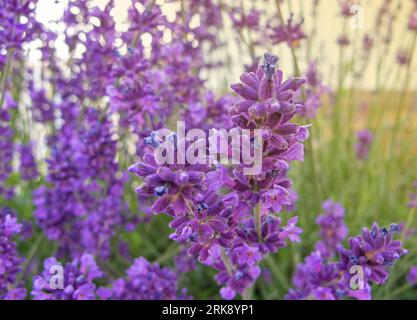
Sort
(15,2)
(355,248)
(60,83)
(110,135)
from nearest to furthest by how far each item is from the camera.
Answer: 1. (355,248)
2. (15,2)
3. (110,135)
4. (60,83)

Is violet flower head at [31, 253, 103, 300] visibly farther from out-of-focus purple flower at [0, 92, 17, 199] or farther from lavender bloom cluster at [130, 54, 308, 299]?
out-of-focus purple flower at [0, 92, 17, 199]

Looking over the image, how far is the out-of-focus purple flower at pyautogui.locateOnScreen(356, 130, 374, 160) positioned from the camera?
267 centimetres

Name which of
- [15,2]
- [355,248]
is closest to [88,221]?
[15,2]

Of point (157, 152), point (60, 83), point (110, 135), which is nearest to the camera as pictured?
point (157, 152)

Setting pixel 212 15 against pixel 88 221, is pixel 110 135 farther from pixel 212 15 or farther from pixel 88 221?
pixel 212 15

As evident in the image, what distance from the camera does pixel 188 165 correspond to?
94cm

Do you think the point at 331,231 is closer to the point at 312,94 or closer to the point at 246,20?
the point at 312,94

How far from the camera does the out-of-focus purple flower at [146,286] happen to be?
1.44m

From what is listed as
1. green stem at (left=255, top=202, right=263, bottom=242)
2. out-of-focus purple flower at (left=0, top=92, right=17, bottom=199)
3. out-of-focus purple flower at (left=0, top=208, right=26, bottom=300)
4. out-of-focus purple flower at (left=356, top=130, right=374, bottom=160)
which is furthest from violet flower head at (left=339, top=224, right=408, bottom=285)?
out-of-focus purple flower at (left=356, top=130, right=374, bottom=160)

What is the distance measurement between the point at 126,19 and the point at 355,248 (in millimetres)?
966

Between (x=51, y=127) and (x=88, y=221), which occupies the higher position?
(x=51, y=127)

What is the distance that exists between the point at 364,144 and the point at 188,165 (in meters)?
1.97

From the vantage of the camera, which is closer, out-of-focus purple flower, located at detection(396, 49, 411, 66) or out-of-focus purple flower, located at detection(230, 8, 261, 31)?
out-of-focus purple flower, located at detection(230, 8, 261, 31)

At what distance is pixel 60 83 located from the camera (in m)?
2.04
